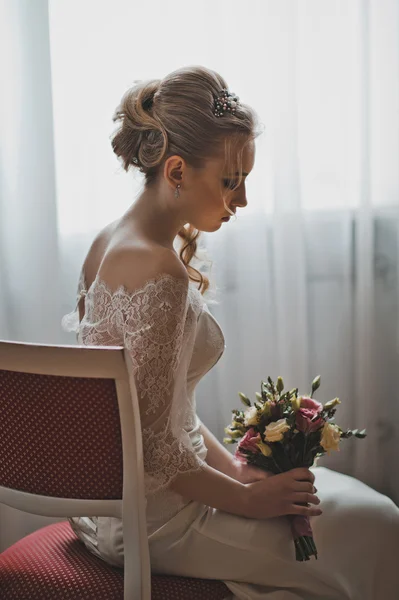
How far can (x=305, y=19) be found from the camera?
248 centimetres

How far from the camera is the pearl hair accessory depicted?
163cm

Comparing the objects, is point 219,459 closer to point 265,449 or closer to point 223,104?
point 265,449

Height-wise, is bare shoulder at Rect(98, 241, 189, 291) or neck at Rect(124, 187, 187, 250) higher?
neck at Rect(124, 187, 187, 250)

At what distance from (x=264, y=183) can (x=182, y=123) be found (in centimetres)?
95

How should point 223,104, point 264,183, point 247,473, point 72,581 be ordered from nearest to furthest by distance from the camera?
point 72,581
point 223,104
point 247,473
point 264,183

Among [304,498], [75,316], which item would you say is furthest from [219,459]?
[75,316]

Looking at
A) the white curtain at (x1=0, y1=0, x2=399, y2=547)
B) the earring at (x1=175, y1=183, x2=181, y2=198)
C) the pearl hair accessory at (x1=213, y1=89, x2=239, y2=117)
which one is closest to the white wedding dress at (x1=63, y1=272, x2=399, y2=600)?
the earring at (x1=175, y1=183, x2=181, y2=198)

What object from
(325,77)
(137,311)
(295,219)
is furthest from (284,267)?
(137,311)

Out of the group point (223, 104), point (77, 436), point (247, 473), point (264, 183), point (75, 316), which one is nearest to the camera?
point (77, 436)

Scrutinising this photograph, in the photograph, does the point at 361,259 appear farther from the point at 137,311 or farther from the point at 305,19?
the point at 137,311

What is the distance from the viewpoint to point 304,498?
5.13 ft

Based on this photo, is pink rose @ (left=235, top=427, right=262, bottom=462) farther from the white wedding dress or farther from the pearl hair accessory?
the pearl hair accessory

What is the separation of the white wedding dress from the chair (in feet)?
0.47

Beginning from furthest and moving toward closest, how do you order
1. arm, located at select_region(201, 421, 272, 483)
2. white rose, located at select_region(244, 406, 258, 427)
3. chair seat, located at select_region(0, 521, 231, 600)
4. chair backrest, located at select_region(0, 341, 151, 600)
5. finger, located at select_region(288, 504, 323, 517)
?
arm, located at select_region(201, 421, 272, 483)
white rose, located at select_region(244, 406, 258, 427)
finger, located at select_region(288, 504, 323, 517)
chair seat, located at select_region(0, 521, 231, 600)
chair backrest, located at select_region(0, 341, 151, 600)
